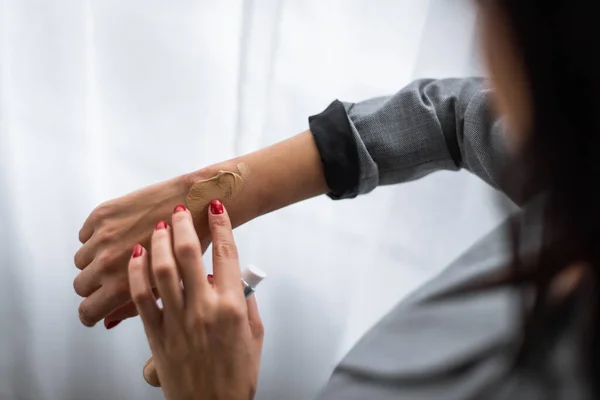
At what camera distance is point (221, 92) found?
0.87m

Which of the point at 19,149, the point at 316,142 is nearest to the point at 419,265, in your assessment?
the point at 316,142

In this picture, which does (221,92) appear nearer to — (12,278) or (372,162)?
(372,162)

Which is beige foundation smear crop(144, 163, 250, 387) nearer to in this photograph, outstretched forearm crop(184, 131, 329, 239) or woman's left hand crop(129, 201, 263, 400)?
outstretched forearm crop(184, 131, 329, 239)

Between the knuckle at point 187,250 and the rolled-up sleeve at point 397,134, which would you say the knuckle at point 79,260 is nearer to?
the knuckle at point 187,250

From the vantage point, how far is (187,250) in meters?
0.56

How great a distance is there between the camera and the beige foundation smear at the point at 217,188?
72 cm

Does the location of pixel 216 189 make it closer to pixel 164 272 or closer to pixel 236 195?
pixel 236 195

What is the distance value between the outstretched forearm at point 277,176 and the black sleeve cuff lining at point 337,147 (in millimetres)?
11

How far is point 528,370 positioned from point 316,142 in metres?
0.41

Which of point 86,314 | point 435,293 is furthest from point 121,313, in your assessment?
point 435,293

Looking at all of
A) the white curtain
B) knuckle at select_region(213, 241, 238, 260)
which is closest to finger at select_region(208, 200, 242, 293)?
knuckle at select_region(213, 241, 238, 260)

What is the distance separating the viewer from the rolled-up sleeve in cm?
74

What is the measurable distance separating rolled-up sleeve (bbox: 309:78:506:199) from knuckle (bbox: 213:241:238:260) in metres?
0.20

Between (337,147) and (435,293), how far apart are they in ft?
0.94
